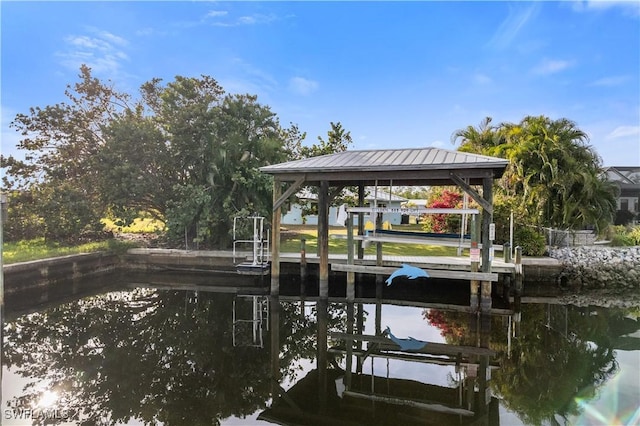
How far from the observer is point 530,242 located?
1215 centimetres

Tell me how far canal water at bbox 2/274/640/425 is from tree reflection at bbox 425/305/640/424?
0.09ft

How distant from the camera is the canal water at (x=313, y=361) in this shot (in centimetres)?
458

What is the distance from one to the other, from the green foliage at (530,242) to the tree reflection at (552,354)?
3.22 metres

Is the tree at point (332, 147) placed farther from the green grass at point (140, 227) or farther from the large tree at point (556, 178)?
the green grass at point (140, 227)

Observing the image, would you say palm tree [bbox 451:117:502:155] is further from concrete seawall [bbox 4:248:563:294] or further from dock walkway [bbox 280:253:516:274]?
dock walkway [bbox 280:253:516:274]

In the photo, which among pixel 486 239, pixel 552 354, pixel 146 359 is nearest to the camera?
pixel 146 359

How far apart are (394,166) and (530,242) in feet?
22.9

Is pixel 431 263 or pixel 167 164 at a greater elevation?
pixel 167 164

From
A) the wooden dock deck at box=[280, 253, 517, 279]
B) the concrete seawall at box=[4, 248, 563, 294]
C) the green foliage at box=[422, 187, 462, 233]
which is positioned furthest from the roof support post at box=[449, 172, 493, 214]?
the green foliage at box=[422, 187, 462, 233]

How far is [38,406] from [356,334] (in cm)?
517

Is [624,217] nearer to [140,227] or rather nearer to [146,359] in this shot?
[146,359]

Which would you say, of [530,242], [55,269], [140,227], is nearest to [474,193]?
[530,242]

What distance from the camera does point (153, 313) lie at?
863 centimetres

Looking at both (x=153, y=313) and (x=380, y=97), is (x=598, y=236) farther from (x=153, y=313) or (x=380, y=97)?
(x=153, y=313)
